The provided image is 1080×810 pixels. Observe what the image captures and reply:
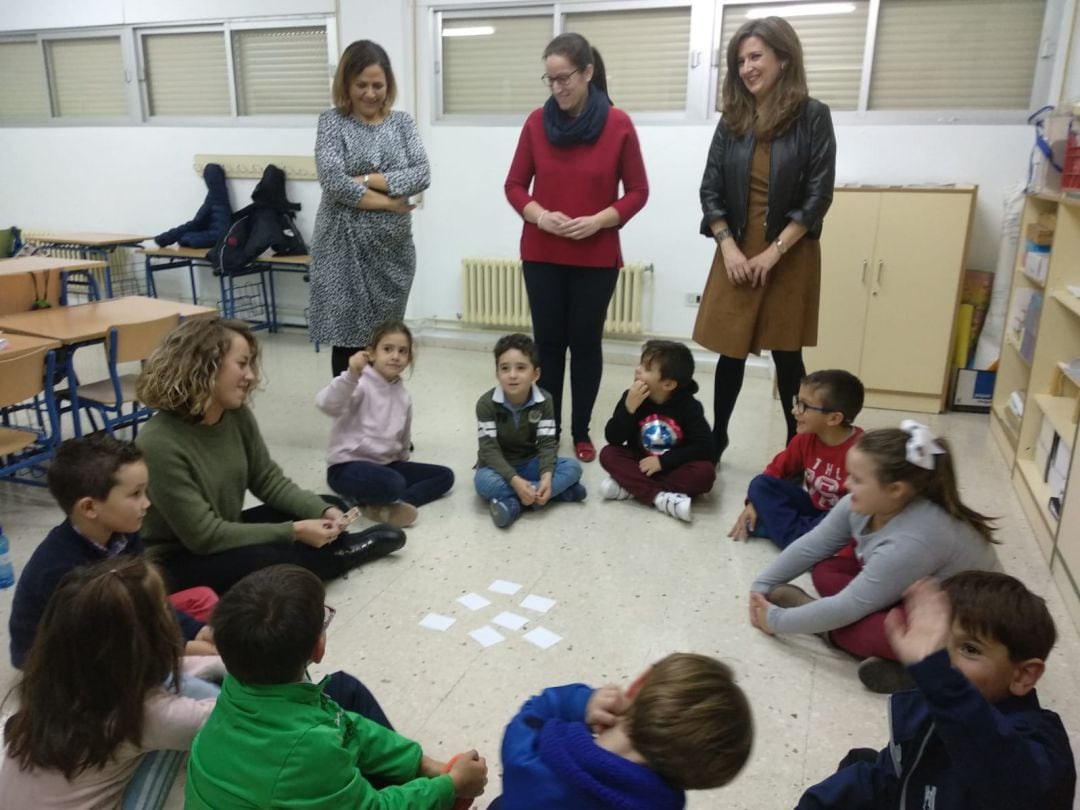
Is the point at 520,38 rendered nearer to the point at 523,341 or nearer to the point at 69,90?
the point at 523,341

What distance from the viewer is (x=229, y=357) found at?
2125mm

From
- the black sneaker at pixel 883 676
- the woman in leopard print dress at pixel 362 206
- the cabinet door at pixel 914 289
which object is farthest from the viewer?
the cabinet door at pixel 914 289

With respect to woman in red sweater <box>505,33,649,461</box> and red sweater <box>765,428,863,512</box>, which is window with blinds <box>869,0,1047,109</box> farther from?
red sweater <box>765,428,863,512</box>

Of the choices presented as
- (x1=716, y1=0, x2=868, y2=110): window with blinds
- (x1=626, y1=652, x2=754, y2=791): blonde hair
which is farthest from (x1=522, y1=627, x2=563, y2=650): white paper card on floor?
(x1=716, y1=0, x2=868, y2=110): window with blinds

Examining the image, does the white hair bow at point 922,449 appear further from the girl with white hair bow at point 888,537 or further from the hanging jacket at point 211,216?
the hanging jacket at point 211,216

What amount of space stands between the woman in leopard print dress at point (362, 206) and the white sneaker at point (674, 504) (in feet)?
4.34

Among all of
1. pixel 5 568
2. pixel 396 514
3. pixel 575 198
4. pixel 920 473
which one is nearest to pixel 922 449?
pixel 920 473

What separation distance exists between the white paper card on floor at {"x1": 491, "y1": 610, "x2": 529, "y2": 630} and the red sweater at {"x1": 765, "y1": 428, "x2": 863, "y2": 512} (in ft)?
3.33

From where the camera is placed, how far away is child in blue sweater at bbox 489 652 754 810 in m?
0.98

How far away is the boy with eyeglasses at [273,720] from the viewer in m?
1.12

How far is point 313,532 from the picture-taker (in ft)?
7.39

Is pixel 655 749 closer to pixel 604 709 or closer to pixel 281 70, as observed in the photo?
pixel 604 709

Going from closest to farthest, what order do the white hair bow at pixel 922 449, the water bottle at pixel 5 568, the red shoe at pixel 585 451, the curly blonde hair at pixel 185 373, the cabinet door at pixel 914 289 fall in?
the white hair bow at pixel 922 449 → the curly blonde hair at pixel 185 373 → the water bottle at pixel 5 568 → the red shoe at pixel 585 451 → the cabinet door at pixel 914 289

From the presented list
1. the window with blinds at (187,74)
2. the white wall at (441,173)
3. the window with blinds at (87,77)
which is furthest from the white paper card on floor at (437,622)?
the window with blinds at (87,77)
